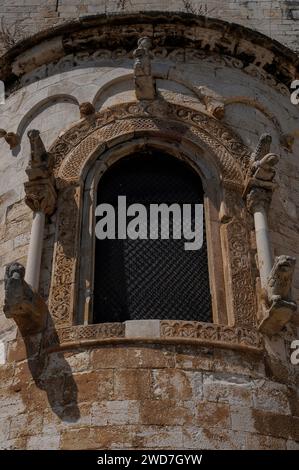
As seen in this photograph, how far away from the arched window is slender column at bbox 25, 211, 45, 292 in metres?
0.63

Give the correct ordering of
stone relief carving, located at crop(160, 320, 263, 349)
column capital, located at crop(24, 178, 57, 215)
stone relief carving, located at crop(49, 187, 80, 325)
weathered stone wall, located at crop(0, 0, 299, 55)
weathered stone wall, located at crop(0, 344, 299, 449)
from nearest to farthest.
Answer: weathered stone wall, located at crop(0, 344, 299, 449) → stone relief carving, located at crop(160, 320, 263, 349) → stone relief carving, located at crop(49, 187, 80, 325) → column capital, located at crop(24, 178, 57, 215) → weathered stone wall, located at crop(0, 0, 299, 55)

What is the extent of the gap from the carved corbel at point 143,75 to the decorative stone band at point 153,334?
3220mm

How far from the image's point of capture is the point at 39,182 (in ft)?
27.4

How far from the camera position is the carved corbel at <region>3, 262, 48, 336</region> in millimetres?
7125

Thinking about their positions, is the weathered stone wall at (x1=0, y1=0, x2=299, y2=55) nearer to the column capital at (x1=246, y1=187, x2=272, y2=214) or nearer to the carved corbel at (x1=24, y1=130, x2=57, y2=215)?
the carved corbel at (x1=24, y1=130, x2=57, y2=215)

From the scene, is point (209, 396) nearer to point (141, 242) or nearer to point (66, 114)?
point (141, 242)

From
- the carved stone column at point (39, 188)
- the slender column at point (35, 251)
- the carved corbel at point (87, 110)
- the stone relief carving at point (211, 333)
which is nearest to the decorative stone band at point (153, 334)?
the stone relief carving at point (211, 333)

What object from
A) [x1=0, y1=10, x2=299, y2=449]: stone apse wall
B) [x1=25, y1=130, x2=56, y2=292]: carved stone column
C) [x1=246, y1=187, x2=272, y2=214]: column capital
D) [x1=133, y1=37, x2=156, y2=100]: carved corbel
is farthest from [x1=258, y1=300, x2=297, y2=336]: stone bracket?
[x1=133, y1=37, x2=156, y2=100]: carved corbel

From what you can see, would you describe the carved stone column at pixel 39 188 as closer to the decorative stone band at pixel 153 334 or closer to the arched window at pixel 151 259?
the arched window at pixel 151 259

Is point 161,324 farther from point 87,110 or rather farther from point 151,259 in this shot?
point 87,110

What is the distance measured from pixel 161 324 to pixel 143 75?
3.40m

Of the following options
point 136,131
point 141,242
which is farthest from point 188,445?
point 136,131

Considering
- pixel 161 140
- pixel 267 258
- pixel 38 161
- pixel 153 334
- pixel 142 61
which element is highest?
pixel 142 61

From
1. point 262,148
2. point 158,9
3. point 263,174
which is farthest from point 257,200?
point 158,9
